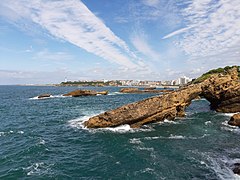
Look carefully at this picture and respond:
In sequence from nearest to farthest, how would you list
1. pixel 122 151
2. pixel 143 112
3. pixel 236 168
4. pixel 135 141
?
1. pixel 236 168
2. pixel 122 151
3. pixel 135 141
4. pixel 143 112

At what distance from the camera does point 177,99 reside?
153 feet

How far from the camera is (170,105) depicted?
4547 centimetres

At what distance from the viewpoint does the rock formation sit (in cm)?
4097

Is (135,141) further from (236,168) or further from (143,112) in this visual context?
(236,168)

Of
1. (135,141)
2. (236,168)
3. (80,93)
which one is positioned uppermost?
(80,93)

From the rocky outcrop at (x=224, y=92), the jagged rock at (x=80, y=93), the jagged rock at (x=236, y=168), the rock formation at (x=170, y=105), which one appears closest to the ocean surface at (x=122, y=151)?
the jagged rock at (x=236, y=168)

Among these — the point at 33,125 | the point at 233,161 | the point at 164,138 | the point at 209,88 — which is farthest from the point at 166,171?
the point at 209,88

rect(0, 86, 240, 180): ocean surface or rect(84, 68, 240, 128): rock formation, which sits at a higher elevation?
rect(84, 68, 240, 128): rock formation

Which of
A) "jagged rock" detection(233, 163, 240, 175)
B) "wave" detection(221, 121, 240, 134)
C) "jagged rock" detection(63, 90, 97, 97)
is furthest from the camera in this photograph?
"jagged rock" detection(63, 90, 97, 97)

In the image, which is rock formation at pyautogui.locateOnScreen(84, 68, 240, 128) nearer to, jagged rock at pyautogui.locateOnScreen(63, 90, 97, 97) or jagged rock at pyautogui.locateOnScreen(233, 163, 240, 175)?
jagged rock at pyautogui.locateOnScreen(233, 163, 240, 175)

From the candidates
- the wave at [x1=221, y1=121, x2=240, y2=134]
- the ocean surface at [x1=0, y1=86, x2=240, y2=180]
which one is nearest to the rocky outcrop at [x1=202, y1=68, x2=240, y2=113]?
the ocean surface at [x1=0, y1=86, x2=240, y2=180]

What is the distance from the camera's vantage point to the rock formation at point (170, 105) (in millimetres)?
40969

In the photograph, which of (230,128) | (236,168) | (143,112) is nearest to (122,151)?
(236,168)

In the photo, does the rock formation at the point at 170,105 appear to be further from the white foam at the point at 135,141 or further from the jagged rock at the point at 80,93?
the jagged rock at the point at 80,93
